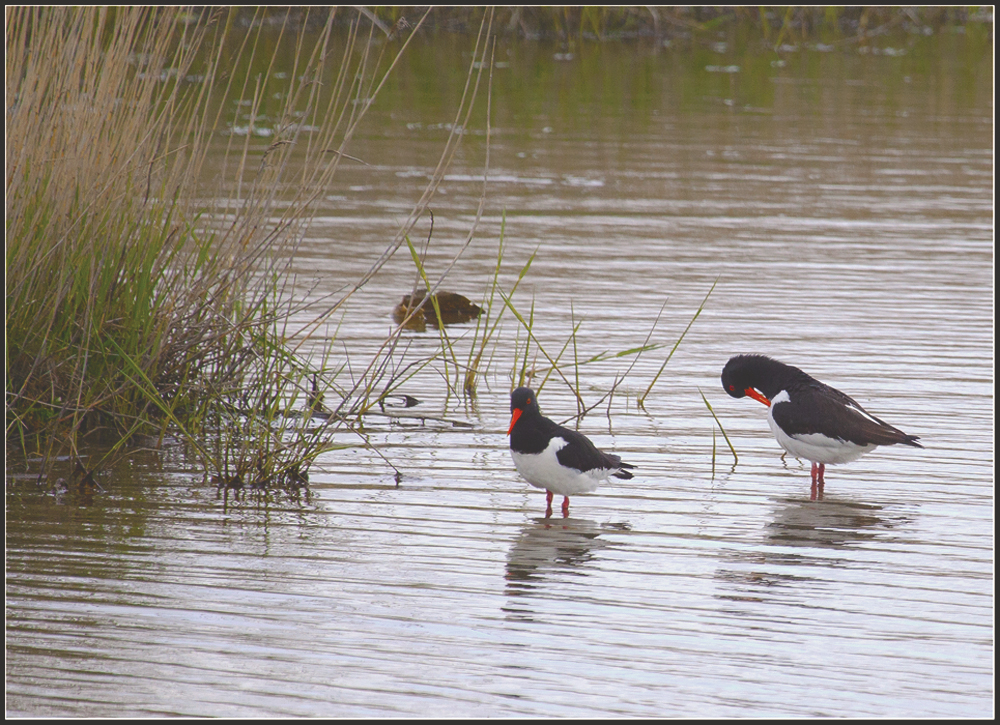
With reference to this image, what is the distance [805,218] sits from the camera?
39.1 feet

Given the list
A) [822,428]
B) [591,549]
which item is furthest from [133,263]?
[822,428]

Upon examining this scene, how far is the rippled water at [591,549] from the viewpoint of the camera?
12.6 feet

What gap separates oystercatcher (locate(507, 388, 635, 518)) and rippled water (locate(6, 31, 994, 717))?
0.16 m

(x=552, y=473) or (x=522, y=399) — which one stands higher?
(x=522, y=399)

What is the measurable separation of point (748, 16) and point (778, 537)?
84.8 feet

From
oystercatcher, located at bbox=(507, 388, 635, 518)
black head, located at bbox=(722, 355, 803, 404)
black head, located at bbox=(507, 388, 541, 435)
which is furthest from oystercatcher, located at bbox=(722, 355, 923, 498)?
black head, located at bbox=(507, 388, 541, 435)

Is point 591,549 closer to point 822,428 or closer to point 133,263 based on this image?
point 822,428

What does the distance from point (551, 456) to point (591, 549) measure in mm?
444

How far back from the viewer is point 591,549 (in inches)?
197

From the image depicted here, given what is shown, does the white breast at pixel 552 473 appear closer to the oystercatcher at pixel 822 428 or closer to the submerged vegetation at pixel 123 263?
the submerged vegetation at pixel 123 263

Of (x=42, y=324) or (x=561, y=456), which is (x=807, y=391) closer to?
(x=561, y=456)

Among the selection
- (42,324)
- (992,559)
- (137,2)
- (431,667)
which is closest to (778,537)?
(992,559)

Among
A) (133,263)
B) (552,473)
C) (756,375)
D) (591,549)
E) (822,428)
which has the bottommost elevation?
(591,549)

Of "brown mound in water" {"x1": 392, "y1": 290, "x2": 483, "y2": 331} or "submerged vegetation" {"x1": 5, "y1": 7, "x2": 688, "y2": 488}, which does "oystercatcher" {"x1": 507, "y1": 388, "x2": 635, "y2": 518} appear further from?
"brown mound in water" {"x1": 392, "y1": 290, "x2": 483, "y2": 331}
